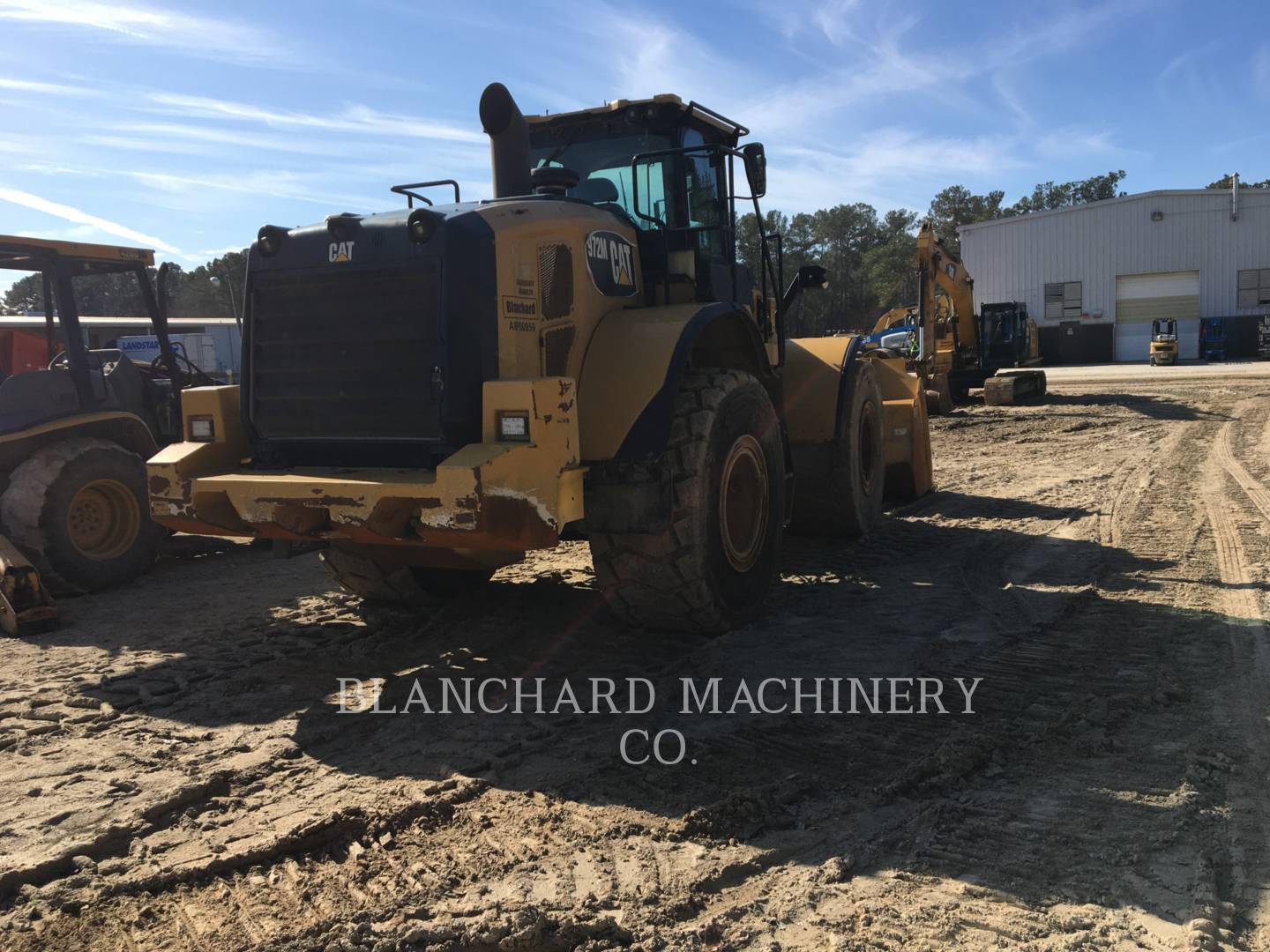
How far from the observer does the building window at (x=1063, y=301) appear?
4375cm

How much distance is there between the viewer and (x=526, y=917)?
282 cm

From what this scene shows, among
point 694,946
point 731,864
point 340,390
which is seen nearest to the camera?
point 694,946

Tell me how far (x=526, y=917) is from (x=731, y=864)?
683 mm

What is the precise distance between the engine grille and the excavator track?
18.9m

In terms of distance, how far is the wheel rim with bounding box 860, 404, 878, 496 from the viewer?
848cm

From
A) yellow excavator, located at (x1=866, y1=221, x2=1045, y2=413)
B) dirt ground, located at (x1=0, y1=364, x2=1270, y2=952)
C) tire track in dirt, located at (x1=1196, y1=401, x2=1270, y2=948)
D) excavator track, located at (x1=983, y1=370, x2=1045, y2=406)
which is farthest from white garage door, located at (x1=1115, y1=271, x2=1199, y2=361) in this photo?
dirt ground, located at (x1=0, y1=364, x2=1270, y2=952)

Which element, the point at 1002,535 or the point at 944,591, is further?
the point at 1002,535

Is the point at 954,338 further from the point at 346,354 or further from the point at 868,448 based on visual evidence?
the point at 346,354

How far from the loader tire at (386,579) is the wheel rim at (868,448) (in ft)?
12.3

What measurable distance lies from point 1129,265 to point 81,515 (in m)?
44.4

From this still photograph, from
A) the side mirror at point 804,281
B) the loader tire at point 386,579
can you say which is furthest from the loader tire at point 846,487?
the loader tire at point 386,579

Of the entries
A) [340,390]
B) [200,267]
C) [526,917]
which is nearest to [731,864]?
[526,917]

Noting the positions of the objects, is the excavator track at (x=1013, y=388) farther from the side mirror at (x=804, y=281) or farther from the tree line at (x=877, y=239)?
Answer: the tree line at (x=877, y=239)

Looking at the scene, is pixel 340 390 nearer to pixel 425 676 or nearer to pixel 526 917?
pixel 425 676
